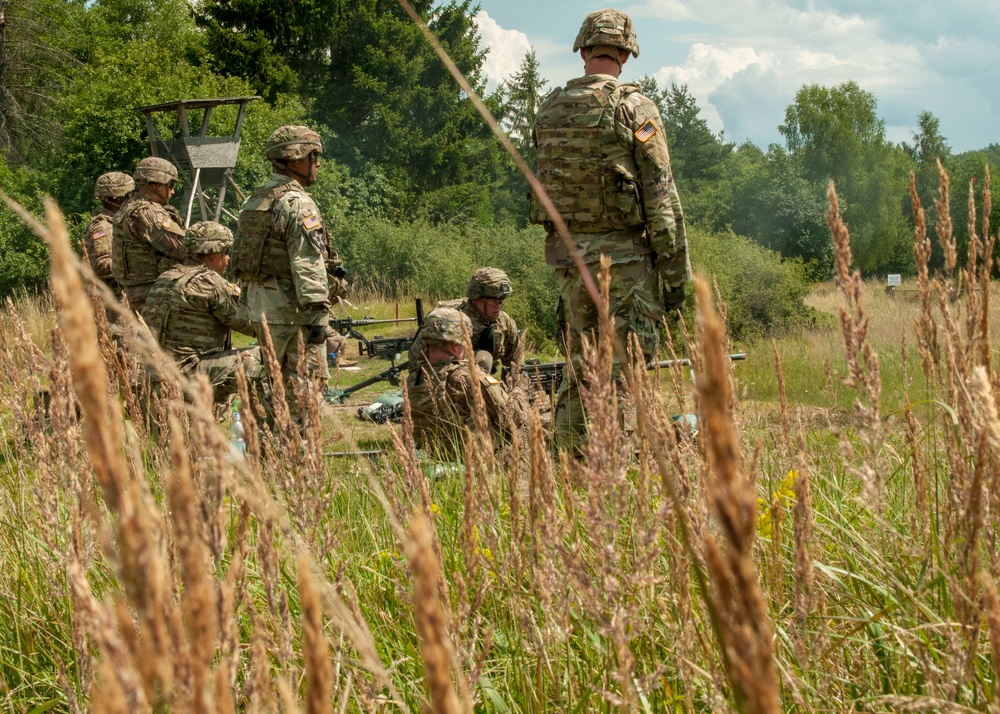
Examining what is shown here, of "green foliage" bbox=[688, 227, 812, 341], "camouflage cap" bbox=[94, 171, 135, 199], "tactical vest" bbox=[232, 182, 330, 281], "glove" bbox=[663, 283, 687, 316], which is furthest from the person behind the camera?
"green foliage" bbox=[688, 227, 812, 341]

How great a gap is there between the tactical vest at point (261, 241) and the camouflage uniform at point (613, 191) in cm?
178

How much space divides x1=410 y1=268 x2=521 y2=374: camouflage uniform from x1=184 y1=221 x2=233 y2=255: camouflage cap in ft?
5.25

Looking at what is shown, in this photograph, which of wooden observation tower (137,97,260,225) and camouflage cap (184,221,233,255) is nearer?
camouflage cap (184,221,233,255)

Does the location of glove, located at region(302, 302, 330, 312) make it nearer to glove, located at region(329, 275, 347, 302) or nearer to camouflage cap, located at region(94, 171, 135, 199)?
glove, located at region(329, 275, 347, 302)

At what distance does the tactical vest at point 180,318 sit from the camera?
6.34 meters

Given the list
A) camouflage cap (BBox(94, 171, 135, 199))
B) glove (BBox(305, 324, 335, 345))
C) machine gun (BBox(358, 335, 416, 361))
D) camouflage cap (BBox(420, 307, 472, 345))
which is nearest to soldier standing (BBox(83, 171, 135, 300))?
camouflage cap (BBox(94, 171, 135, 199))

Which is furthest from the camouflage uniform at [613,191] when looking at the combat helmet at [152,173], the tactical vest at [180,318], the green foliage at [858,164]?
the green foliage at [858,164]

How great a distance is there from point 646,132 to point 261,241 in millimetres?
2527

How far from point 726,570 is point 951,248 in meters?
1.09

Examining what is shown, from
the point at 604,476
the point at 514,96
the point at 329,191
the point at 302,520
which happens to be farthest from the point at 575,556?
the point at 514,96

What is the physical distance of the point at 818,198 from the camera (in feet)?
146

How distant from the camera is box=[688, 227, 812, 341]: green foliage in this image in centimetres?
1380

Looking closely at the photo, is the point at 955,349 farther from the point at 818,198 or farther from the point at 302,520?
the point at 818,198

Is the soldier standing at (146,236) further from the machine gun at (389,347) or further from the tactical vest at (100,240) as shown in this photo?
the machine gun at (389,347)
